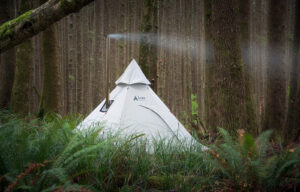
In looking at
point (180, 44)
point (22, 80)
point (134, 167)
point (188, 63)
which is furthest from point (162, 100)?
point (180, 44)

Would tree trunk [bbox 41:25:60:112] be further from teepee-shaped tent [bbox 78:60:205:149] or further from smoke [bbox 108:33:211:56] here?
smoke [bbox 108:33:211:56]

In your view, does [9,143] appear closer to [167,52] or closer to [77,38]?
[77,38]

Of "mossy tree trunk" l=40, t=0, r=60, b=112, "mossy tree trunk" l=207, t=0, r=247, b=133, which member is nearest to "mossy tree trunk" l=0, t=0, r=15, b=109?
"mossy tree trunk" l=40, t=0, r=60, b=112

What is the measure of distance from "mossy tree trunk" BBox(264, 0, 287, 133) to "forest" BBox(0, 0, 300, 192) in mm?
29

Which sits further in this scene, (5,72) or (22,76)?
(5,72)

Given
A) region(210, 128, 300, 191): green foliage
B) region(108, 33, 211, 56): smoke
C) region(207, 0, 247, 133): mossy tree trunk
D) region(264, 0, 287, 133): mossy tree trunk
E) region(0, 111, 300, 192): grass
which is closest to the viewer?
region(0, 111, 300, 192): grass

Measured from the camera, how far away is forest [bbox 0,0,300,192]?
2.54 meters

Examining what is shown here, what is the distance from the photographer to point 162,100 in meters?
9.52

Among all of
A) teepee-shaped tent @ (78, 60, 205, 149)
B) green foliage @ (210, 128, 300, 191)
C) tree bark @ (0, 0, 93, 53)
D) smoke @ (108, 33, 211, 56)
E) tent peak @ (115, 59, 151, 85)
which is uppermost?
smoke @ (108, 33, 211, 56)

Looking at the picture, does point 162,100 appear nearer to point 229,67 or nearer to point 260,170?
point 229,67

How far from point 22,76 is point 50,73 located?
772mm

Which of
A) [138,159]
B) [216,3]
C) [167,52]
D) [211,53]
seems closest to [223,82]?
[216,3]

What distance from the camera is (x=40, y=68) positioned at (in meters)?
12.6

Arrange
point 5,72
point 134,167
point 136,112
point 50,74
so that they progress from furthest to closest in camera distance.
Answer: point 5,72 → point 50,74 → point 136,112 → point 134,167
